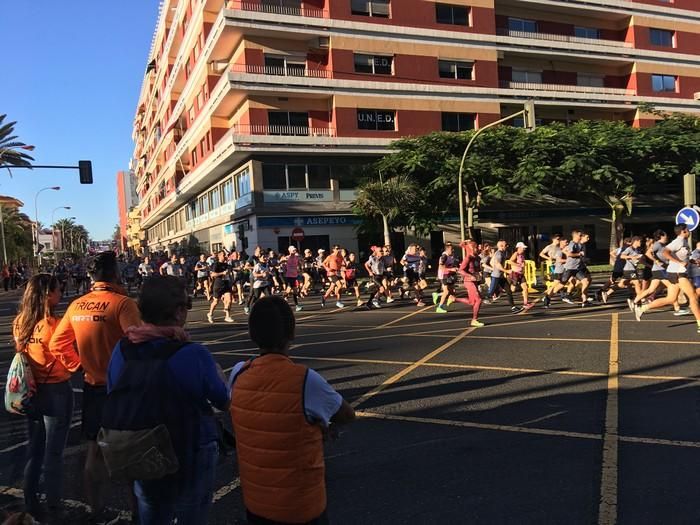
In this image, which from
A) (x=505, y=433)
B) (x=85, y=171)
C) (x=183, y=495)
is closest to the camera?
(x=183, y=495)

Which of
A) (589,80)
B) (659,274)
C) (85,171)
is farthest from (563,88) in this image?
(85,171)

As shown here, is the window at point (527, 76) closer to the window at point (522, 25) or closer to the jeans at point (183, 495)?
the window at point (522, 25)

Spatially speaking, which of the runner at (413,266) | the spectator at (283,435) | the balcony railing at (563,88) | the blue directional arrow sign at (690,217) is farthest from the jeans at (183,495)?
the balcony railing at (563,88)

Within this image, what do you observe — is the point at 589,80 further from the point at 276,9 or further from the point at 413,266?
the point at 413,266

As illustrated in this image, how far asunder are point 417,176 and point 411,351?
1998cm

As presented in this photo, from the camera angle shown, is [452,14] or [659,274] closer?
[659,274]

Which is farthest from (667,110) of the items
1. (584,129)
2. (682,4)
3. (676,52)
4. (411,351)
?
(411,351)

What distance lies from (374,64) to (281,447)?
98.0ft

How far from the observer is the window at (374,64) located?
1157 inches

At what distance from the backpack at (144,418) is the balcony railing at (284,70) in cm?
2723

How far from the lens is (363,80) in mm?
29312

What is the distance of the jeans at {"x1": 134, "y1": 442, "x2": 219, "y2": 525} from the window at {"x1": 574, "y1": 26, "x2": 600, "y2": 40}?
39.7 meters

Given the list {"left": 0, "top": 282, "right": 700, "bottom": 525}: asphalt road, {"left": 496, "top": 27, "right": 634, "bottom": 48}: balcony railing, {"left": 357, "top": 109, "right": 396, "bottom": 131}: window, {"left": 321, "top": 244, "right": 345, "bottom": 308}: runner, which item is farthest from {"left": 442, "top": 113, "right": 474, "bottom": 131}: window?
{"left": 0, "top": 282, "right": 700, "bottom": 525}: asphalt road

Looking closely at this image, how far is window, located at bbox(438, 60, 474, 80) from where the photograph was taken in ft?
102
